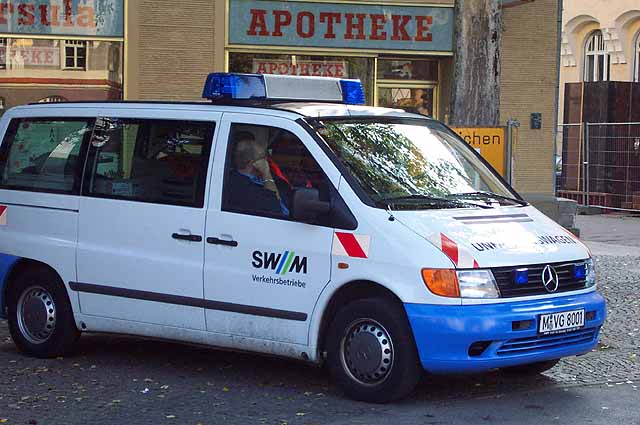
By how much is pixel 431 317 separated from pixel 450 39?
1202 centimetres

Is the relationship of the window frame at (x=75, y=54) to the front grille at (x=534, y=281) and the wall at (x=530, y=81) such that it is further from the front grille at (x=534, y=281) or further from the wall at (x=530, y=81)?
the front grille at (x=534, y=281)

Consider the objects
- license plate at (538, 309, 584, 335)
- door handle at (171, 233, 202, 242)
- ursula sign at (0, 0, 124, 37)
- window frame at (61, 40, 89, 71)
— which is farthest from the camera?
window frame at (61, 40, 89, 71)

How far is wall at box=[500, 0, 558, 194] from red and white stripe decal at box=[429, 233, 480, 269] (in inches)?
474

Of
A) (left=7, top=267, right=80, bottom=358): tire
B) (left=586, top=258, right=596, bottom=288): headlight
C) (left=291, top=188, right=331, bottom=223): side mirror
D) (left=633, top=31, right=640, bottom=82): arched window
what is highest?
(left=633, top=31, right=640, bottom=82): arched window

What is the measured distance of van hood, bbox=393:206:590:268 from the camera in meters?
7.01

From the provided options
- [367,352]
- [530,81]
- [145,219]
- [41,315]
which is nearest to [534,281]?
[367,352]

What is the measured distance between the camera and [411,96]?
18922 millimetres

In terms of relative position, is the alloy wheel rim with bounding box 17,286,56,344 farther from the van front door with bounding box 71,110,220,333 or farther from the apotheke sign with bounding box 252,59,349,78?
the apotheke sign with bounding box 252,59,349,78

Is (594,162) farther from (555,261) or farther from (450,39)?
(555,261)

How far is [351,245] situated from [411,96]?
11.9 metres

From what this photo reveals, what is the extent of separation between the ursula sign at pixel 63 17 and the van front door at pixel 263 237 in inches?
390

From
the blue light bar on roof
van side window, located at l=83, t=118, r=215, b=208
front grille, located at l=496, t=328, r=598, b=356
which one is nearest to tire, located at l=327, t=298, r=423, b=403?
front grille, located at l=496, t=328, r=598, b=356

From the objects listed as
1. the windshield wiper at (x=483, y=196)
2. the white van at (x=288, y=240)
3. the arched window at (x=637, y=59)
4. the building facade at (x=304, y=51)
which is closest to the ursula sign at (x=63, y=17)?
the building facade at (x=304, y=51)

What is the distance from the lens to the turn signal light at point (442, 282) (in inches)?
273
